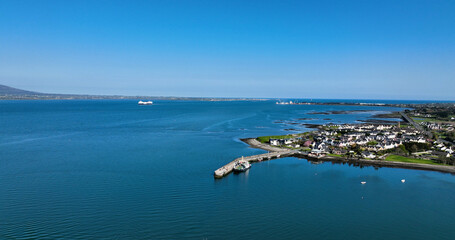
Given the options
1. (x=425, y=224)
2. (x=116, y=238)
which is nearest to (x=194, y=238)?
(x=116, y=238)

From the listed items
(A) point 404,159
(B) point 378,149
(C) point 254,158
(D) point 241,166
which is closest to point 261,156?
(C) point 254,158

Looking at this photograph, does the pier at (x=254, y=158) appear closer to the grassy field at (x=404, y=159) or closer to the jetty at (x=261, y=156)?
the jetty at (x=261, y=156)

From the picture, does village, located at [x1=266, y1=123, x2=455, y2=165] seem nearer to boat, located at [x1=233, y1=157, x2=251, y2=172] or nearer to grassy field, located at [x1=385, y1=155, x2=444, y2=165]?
grassy field, located at [x1=385, y1=155, x2=444, y2=165]

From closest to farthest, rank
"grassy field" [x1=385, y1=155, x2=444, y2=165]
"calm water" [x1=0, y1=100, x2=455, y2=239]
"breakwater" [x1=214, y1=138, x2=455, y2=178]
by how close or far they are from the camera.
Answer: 1. "calm water" [x1=0, y1=100, x2=455, y2=239]
2. "breakwater" [x1=214, y1=138, x2=455, y2=178]
3. "grassy field" [x1=385, y1=155, x2=444, y2=165]

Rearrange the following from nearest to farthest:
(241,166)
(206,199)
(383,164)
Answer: (206,199) < (241,166) < (383,164)

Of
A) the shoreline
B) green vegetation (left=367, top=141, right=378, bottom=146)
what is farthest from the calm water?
green vegetation (left=367, top=141, right=378, bottom=146)

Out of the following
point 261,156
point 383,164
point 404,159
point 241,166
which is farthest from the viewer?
point 261,156

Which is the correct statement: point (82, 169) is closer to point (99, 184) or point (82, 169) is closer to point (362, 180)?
point (99, 184)

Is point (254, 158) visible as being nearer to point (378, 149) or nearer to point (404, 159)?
point (404, 159)
